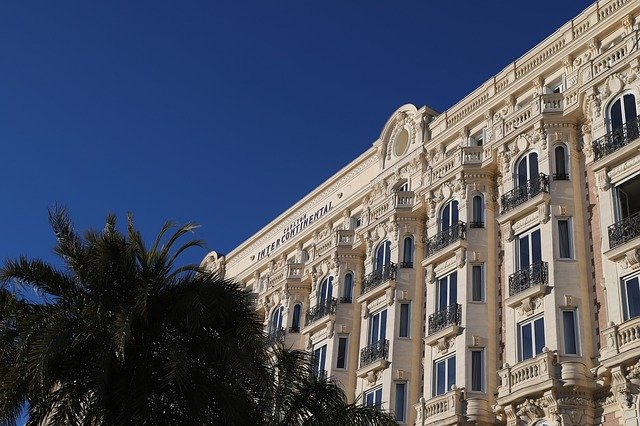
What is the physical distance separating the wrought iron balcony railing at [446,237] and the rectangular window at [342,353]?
6104 mm

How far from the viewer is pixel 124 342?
18375 millimetres

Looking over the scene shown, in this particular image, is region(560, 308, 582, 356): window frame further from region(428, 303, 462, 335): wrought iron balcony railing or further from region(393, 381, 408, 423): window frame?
region(393, 381, 408, 423): window frame

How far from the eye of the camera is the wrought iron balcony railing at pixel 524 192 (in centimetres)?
3058

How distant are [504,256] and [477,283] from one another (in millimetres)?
1433

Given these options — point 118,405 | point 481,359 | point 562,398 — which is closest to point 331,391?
point 118,405

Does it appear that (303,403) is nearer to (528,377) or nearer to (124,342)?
(124,342)

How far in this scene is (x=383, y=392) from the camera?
1324 inches

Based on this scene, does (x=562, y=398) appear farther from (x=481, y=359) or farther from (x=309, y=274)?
(x=309, y=274)

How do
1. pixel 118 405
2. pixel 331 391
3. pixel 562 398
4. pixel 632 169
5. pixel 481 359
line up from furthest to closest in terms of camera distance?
pixel 481 359
pixel 632 169
pixel 562 398
pixel 331 391
pixel 118 405

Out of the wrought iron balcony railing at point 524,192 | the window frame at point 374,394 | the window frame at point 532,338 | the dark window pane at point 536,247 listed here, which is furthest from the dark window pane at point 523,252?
the window frame at point 374,394

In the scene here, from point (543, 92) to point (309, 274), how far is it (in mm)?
15046

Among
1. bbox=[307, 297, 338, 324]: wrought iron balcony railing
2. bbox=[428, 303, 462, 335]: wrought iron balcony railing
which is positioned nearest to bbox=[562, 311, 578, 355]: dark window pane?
bbox=[428, 303, 462, 335]: wrought iron balcony railing

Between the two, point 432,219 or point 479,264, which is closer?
point 479,264

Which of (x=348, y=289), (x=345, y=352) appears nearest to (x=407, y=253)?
(x=348, y=289)
